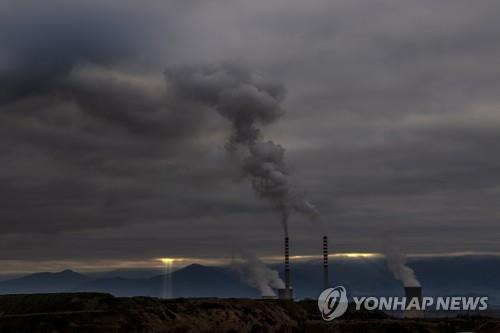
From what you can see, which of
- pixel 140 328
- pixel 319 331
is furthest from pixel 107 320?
pixel 319 331

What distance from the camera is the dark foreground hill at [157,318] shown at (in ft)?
511

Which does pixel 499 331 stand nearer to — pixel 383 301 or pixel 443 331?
pixel 443 331

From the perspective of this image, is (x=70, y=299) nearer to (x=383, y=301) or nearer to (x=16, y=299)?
(x=16, y=299)

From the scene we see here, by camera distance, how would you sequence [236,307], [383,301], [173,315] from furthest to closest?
[236,307] → [173,315] → [383,301]

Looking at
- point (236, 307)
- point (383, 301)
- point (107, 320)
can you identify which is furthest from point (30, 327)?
point (383, 301)

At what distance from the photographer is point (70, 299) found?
17750 cm

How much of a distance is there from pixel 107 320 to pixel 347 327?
67.2m

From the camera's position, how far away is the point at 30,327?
496 feet

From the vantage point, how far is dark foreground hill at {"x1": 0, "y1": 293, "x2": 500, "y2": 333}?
511 feet

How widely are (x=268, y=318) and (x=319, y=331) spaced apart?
14291mm

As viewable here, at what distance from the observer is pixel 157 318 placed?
168m

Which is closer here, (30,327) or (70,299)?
(30,327)

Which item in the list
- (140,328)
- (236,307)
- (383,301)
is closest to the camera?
(383,301)

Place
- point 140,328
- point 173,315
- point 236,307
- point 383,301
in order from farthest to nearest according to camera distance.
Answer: point 236,307, point 173,315, point 140,328, point 383,301
